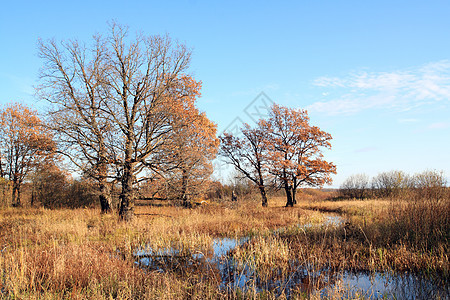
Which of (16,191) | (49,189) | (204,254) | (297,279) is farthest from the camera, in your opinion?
(16,191)

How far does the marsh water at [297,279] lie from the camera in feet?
17.4

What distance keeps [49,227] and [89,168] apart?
3.58 m

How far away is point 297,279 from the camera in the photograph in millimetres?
6371

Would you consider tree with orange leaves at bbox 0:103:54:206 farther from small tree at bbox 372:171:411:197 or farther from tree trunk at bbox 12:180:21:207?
small tree at bbox 372:171:411:197

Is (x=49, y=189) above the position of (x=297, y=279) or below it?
above

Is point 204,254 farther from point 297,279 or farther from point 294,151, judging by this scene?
point 294,151

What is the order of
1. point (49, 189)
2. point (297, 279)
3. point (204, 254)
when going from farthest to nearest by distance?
point (49, 189) → point (204, 254) → point (297, 279)

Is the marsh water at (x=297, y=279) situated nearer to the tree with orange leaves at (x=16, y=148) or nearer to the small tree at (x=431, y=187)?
the small tree at (x=431, y=187)

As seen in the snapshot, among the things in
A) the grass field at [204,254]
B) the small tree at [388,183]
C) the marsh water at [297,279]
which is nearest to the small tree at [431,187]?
the grass field at [204,254]

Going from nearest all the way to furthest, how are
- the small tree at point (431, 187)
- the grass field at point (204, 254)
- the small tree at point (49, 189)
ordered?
the grass field at point (204, 254) < the small tree at point (431, 187) < the small tree at point (49, 189)

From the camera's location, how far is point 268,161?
26781 mm

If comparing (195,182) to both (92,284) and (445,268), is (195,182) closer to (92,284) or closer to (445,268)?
(92,284)

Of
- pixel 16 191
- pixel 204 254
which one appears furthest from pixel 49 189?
pixel 204 254

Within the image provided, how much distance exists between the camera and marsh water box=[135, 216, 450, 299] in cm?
530
